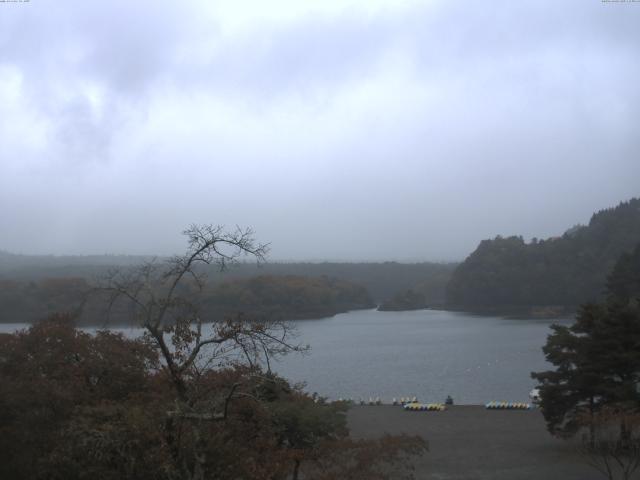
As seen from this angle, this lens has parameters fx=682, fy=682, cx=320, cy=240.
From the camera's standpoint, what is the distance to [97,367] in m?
7.25

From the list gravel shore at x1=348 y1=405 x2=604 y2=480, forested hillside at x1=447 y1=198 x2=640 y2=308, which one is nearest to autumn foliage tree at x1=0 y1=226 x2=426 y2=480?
gravel shore at x1=348 y1=405 x2=604 y2=480

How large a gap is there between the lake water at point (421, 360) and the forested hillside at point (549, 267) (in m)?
7.71

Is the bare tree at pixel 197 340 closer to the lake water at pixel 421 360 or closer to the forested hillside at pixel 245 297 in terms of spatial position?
the lake water at pixel 421 360

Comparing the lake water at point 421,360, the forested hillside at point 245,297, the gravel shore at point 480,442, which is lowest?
the lake water at point 421,360

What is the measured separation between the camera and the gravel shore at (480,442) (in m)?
10.9

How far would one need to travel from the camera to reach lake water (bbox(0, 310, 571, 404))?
22.2 m

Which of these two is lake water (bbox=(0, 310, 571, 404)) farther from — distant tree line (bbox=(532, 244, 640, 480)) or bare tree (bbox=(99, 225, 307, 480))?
bare tree (bbox=(99, 225, 307, 480))

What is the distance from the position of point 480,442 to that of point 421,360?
16525 mm

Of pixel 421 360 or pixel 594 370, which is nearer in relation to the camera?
pixel 594 370

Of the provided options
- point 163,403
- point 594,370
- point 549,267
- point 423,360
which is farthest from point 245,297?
point 163,403

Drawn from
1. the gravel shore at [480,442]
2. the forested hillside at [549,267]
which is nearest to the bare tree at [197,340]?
the gravel shore at [480,442]

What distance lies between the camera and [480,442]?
1322 cm

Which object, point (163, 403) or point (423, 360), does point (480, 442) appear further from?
point (423, 360)

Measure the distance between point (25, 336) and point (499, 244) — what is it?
58250 mm
